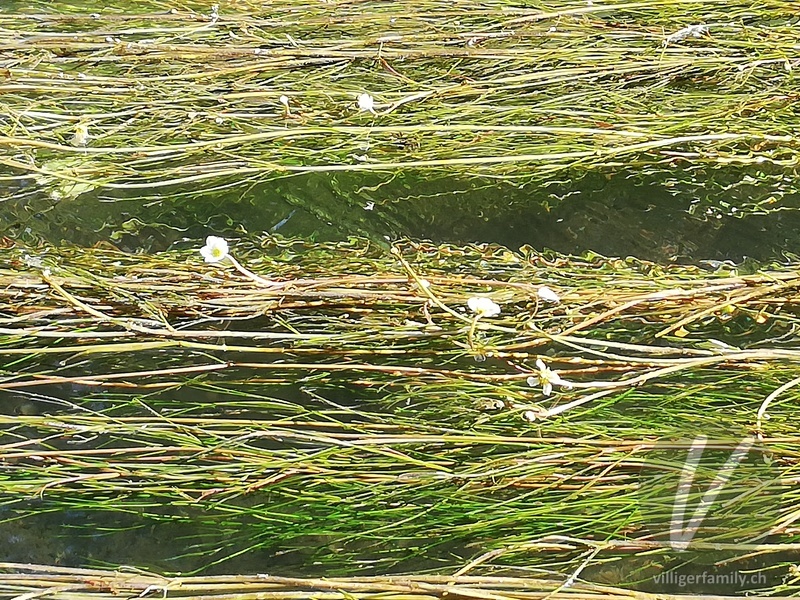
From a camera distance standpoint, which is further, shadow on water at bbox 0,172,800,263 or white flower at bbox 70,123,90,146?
shadow on water at bbox 0,172,800,263

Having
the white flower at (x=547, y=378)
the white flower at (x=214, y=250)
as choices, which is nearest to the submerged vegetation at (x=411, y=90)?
the white flower at (x=214, y=250)

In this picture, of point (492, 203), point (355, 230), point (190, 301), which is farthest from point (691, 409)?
point (190, 301)

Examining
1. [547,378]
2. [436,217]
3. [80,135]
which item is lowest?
[547,378]

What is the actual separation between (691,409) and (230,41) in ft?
3.45

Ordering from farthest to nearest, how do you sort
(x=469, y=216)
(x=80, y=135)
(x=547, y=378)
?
(x=469, y=216), (x=80, y=135), (x=547, y=378)

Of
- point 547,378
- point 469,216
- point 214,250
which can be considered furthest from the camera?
point 469,216

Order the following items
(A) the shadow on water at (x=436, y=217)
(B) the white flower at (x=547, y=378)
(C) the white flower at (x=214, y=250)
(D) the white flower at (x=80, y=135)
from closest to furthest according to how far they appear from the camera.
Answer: (B) the white flower at (x=547, y=378) < (C) the white flower at (x=214, y=250) < (D) the white flower at (x=80, y=135) < (A) the shadow on water at (x=436, y=217)

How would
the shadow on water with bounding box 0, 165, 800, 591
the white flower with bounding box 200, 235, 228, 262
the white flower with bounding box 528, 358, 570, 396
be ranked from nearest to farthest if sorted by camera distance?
the white flower with bounding box 528, 358, 570, 396, the white flower with bounding box 200, 235, 228, 262, the shadow on water with bounding box 0, 165, 800, 591

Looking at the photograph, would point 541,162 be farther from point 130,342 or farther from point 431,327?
point 130,342

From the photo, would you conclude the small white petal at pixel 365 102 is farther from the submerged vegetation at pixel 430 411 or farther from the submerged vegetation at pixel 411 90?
the submerged vegetation at pixel 430 411

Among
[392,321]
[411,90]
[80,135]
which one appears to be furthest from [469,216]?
[80,135]

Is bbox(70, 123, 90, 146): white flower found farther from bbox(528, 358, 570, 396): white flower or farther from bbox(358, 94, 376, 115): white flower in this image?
bbox(528, 358, 570, 396): white flower

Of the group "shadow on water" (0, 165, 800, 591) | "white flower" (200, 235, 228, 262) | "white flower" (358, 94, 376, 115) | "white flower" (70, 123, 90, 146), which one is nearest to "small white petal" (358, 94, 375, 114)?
"white flower" (358, 94, 376, 115)

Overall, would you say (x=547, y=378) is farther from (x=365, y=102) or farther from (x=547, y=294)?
(x=365, y=102)
